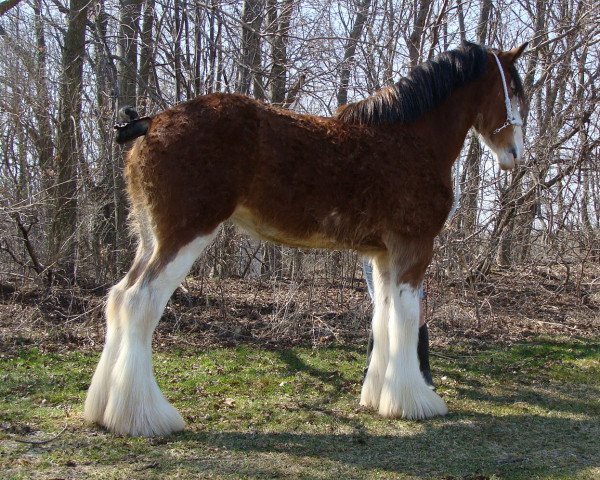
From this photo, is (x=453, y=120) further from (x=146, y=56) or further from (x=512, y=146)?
(x=146, y=56)

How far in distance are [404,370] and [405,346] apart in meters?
0.17

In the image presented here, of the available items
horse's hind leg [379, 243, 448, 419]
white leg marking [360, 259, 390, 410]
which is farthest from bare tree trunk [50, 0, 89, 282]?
horse's hind leg [379, 243, 448, 419]

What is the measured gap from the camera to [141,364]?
3766mm

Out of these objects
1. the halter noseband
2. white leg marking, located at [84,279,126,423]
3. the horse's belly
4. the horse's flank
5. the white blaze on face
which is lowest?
white leg marking, located at [84,279,126,423]

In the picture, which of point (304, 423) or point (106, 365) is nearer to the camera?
point (106, 365)

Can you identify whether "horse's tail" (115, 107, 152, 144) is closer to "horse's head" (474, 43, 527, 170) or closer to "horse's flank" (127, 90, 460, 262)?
A: "horse's flank" (127, 90, 460, 262)

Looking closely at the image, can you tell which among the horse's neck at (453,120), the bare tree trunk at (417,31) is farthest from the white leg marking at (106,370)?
the bare tree trunk at (417,31)

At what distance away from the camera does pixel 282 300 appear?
289 inches

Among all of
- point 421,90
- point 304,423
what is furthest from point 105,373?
point 421,90

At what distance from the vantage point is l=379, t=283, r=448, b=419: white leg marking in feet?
14.2

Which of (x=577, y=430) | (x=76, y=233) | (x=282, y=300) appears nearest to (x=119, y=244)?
(x=76, y=233)

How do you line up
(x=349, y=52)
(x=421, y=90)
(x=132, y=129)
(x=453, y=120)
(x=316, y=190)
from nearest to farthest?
(x=132, y=129) < (x=316, y=190) < (x=421, y=90) < (x=453, y=120) < (x=349, y=52)

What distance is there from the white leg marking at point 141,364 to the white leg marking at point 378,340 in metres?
1.48

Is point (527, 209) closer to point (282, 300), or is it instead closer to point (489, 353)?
point (489, 353)
